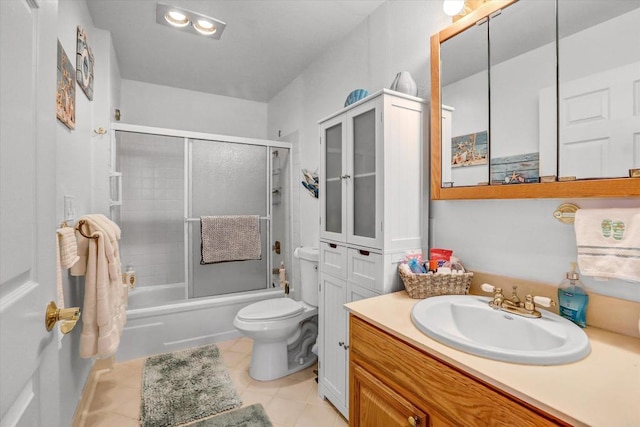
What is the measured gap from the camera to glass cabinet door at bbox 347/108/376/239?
148 cm

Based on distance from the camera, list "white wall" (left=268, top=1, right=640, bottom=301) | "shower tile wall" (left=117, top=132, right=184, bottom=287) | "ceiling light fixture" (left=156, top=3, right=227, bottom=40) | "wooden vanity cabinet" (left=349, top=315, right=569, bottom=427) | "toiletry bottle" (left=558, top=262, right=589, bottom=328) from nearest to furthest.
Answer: "wooden vanity cabinet" (left=349, top=315, right=569, bottom=427) < "toiletry bottle" (left=558, top=262, right=589, bottom=328) < "white wall" (left=268, top=1, right=640, bottom=301) < "ceiling light fixture" (left=156, top=3, right=227, bottom=40) < "shower tile wall" (left=117, top=132, right=184, bottom=287)

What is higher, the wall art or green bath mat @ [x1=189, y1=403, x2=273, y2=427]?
the wall art

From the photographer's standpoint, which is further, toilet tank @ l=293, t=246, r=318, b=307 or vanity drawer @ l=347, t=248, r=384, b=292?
toilet tank @ l=293, t=246, r=318, b=307

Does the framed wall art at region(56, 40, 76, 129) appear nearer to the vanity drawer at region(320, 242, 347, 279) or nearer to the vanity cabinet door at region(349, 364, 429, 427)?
the vanity drawer at region(320, 242, 347, 279)

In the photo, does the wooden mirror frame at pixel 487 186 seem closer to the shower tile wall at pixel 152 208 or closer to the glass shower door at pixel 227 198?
the glass shower door at pixel 227 198

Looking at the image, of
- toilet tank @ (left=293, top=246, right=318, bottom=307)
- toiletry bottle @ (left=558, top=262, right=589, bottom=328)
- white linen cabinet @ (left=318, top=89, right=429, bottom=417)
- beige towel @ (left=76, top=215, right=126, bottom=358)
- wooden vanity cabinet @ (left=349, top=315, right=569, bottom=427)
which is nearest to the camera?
wooden vanity cabinet @ (left=349, top=315, right=569, bottom=427)

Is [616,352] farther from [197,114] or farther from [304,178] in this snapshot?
[197,114]

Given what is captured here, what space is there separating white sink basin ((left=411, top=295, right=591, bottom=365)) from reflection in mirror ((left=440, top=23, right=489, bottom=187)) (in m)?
0.53

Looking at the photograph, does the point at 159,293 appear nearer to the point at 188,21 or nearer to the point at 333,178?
the point at 333,178

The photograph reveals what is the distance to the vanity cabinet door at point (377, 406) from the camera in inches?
36.1

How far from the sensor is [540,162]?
1.08 m

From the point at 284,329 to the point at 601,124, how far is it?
6.20ft

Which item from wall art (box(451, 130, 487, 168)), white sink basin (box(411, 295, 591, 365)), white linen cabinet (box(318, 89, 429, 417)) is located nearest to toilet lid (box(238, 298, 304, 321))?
white linen cabinet (box(318, 89, 429, 417))

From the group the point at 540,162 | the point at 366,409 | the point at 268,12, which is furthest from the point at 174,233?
the point at 540,162
